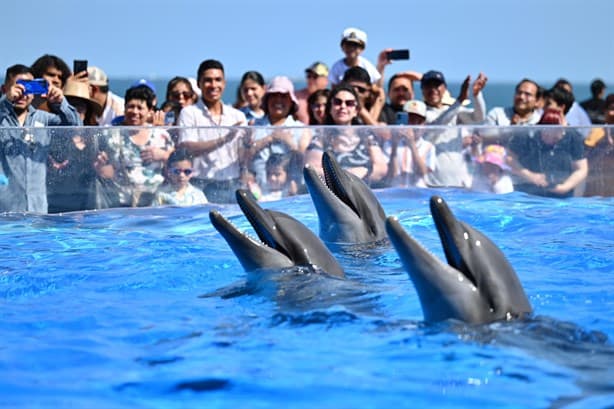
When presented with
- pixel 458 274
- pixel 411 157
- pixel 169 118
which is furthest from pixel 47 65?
pixel 458 274

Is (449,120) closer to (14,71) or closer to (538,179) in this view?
(538,179)

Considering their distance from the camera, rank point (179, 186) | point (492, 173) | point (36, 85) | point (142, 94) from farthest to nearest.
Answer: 1. point (492, 173)
2. point (142, 94)
3. point (179, 186)
4. point (36, 85)

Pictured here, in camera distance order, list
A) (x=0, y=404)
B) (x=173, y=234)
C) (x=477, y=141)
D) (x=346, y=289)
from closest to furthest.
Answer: (x=0, y=404)
(x=346, y=289)
(x=173, y=234)
(x=477, y=141)

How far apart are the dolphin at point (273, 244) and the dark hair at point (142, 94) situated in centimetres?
439

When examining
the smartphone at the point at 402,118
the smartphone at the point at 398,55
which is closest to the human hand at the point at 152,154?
the smartphone at the point at 402,118

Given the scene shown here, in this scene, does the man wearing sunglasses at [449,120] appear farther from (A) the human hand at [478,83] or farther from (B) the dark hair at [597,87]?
(B) the dark hair at [597,87]

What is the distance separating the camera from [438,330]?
4.23 meters

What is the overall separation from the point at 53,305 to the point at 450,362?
7.45ft

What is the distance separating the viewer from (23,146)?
28.7ft

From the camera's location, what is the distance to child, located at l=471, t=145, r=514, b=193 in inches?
396

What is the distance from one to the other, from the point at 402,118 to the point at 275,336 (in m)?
6.38

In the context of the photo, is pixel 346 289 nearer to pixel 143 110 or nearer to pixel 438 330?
pixel 438 330

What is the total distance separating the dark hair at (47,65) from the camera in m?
9.25

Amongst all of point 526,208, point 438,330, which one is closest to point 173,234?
point 526,208
